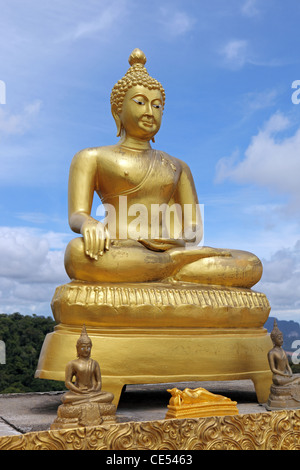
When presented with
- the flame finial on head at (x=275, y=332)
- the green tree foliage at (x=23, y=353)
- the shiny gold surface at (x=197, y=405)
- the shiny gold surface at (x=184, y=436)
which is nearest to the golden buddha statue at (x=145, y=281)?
the flame finial on head at (x=275, y=332)

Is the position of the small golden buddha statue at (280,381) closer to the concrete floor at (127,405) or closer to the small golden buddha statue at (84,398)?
the concrete floor at (127,405)

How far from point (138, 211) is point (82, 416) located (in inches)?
106

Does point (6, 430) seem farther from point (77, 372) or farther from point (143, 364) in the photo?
point (143, 364)

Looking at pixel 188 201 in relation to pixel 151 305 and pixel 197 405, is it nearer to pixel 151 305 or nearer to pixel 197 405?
pixel 151 305

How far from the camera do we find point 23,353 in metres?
10.7

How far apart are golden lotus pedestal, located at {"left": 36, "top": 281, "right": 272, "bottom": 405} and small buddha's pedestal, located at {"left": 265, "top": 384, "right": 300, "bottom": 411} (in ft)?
1.51

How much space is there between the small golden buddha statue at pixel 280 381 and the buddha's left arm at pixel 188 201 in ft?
5.26

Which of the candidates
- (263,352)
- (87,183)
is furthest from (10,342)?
(263,352)

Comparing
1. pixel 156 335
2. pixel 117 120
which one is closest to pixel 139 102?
pixel 117 120

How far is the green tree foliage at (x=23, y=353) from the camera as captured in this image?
9789 mm

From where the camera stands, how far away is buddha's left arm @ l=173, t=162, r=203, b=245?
6605mm

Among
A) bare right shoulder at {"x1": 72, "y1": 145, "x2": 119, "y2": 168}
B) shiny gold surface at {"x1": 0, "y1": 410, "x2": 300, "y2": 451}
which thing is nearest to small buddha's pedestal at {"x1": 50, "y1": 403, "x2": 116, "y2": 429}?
shiny gold surface at {"x1": 0, "y1": 410, "x2": 300, "y2": 451}

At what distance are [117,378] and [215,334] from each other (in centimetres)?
113

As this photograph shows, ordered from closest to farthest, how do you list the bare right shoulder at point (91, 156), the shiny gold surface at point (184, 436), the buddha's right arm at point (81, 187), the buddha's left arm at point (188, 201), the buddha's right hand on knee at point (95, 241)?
the shiny gold surface at point (184, 436) → the buddha's right hand on knee at point (95, 241) → the buddha's right arm at point (81, 187) → the bare right shoulder at point (91, 156) → the buddha's left arm at point (188, 201)
